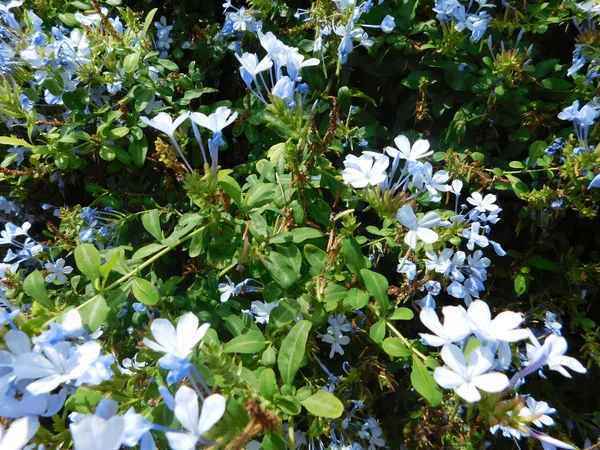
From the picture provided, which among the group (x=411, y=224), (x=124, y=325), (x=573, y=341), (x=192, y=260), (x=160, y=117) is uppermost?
(x=160, y=117)

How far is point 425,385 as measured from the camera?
968 mm

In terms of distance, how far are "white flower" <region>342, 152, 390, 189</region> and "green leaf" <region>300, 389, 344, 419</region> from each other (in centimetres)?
50

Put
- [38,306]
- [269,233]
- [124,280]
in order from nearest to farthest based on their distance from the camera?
[38,306]
[124,280]
[269,233]

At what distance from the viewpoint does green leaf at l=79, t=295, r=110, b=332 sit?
40.4 inches

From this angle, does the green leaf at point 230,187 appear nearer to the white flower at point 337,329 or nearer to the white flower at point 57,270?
the white flower at point 337,329

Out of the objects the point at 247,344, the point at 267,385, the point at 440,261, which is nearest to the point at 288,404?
the point at 267,385

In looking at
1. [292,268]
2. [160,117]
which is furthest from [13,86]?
[292,268]

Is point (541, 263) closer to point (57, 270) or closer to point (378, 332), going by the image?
point (378, 332)

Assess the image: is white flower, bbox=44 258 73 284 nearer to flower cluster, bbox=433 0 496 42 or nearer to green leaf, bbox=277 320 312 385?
green leaf, bbox=277 320 312 385

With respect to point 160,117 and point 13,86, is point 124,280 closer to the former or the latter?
point 160,117

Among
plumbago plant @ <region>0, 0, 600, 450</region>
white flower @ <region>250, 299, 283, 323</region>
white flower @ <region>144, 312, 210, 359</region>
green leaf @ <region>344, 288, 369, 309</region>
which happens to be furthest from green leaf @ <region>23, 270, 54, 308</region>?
green leaf @ <region>344, 288, 369, 309</region>

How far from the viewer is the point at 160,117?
1073 mm

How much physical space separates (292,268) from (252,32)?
107 centimetres

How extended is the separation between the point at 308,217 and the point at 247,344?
52 cm
